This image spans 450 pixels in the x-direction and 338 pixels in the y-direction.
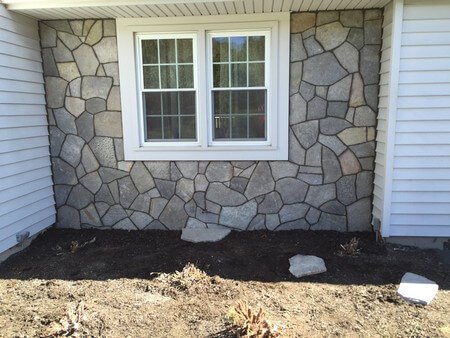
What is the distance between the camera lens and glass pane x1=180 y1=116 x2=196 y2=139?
466 cm

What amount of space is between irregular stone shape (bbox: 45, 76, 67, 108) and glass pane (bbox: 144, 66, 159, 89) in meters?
1.05

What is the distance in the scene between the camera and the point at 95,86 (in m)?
4.64

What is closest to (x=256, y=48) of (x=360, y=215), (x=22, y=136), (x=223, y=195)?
(x=223, y=195)

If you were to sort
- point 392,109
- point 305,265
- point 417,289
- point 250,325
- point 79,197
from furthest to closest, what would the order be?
point 79,197, point 392,109, point 305,265, point 417,289, point 250,325

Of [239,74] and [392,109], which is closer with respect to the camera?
[392,109]

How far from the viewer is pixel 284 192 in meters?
4.64

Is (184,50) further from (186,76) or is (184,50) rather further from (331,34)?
(331,34)

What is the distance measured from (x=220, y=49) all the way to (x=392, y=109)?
2089 mm

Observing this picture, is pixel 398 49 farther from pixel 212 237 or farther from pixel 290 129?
pixel 212 237

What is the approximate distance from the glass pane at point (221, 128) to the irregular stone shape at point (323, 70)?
42.5 inches

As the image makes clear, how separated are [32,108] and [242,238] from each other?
302 centimetres

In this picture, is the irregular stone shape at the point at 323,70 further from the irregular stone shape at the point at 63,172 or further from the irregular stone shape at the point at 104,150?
the irregular stone shape at the point at 63,172

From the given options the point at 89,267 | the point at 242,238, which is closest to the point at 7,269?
the point at 89,267

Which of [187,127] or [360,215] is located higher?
[187,127]
